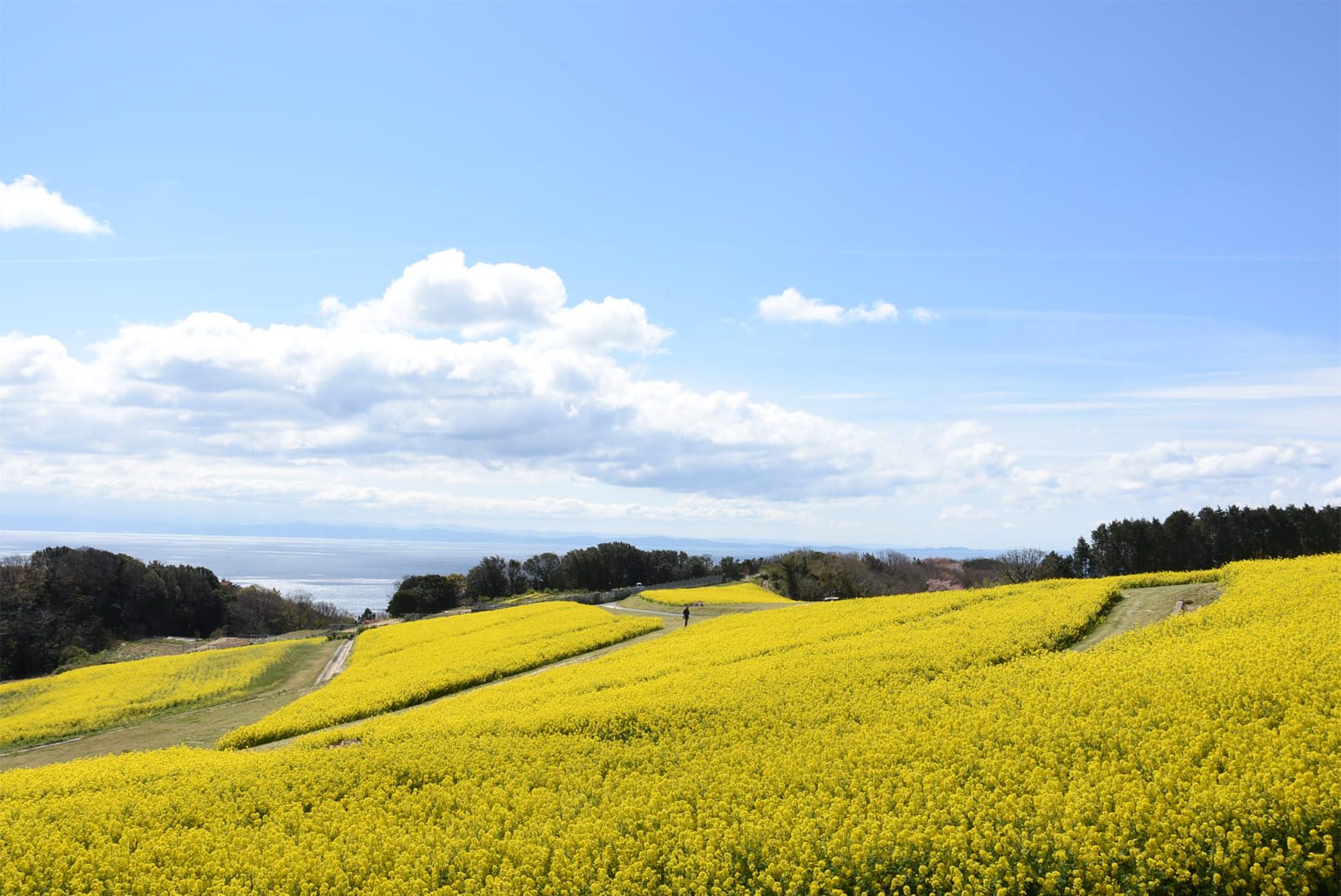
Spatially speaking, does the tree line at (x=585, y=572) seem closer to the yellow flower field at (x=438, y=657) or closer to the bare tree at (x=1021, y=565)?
the bare tree at (x=1021, y=565)

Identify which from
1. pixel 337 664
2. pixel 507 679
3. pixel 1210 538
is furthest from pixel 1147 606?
pixel 1210 538

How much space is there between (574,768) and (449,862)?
3747 millimetres

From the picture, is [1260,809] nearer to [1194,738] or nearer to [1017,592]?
[1194,738]

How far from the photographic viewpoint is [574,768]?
14523 mm

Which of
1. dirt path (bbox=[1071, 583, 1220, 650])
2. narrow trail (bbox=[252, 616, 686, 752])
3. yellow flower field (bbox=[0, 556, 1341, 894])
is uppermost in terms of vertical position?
dirt path (bbox=[1071, 583, 1220, 650])

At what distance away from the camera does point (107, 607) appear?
3095 inches

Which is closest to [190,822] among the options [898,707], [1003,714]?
[898,707]

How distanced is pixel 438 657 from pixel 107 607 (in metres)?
63.9

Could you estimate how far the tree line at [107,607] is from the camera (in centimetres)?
6009

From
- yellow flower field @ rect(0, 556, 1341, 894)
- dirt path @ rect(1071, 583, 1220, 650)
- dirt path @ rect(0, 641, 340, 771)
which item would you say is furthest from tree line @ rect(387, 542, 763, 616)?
yellow flower field @ rect(0, 556, 1341, 894)

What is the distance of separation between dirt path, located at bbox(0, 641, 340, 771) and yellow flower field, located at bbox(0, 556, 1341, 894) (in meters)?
6.88

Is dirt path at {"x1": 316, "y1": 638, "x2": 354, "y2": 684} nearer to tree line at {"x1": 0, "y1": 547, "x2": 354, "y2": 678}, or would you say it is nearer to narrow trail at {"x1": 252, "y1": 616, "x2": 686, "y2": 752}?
narrow trail at {"x1": 252, "y1": 616, "x2": 686, "y2": 752}

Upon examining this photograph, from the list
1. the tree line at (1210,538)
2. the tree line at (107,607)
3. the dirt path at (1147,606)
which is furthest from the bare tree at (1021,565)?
the tree line at (107,607)

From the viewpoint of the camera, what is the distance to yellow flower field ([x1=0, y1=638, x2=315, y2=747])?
97.3 ft
